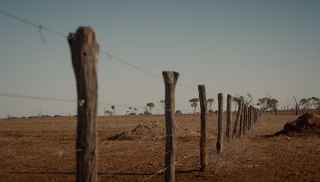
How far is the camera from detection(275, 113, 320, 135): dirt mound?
67.4ft

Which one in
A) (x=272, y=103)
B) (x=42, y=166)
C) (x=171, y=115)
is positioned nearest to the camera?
(x=171, y=115)

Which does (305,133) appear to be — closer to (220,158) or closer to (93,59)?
(220,158)

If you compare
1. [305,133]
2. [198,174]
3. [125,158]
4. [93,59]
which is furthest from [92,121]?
[305,133]

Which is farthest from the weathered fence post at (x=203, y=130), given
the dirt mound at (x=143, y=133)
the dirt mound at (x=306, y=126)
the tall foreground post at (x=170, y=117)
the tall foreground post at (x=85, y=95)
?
the dirt mound at (x=306, y=126)

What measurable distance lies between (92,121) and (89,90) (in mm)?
337

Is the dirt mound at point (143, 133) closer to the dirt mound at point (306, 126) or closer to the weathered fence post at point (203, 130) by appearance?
the dirt mound at point (306, 126)

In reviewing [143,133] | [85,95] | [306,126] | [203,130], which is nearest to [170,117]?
[203,130]

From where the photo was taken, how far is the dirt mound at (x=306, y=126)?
20552 mm

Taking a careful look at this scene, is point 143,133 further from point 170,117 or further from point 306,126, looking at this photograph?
point 170,117

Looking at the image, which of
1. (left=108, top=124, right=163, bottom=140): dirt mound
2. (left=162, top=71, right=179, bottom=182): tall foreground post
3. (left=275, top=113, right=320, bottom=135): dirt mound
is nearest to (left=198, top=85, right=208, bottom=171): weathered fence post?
(left=162, top=71, right=179, bottom=182): tall foreground post

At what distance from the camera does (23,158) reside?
43.8ft

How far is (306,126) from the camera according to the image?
20938mm

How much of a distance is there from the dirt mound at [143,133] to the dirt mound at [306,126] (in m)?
7.58

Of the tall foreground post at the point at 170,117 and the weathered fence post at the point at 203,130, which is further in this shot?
the weathered fence post at the point at 203,130
